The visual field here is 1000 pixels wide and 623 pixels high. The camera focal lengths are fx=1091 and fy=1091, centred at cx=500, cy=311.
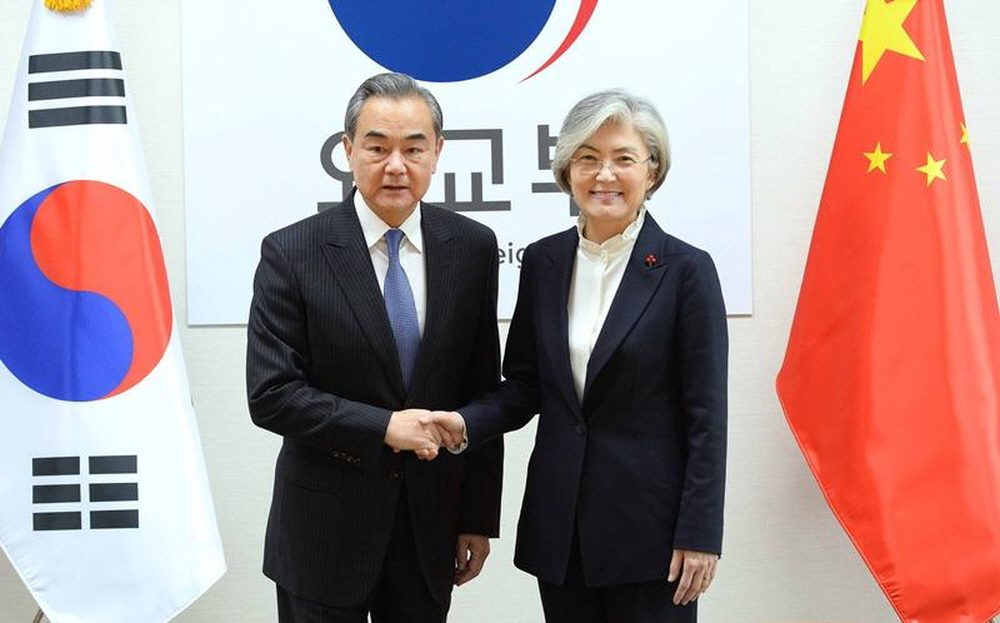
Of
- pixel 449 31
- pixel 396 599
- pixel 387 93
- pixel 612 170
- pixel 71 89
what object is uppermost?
pixel 449 31

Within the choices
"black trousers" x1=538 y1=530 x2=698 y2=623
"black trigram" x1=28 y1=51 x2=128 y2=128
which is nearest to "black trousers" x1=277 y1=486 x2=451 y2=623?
"black trousers" x1=538 y1=530 x2=698 y2=623

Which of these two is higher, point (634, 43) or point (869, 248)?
point (634, 43)

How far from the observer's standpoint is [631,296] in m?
1.89

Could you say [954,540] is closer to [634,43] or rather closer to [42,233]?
[634,43]

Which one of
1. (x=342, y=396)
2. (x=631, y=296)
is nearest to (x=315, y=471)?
(x=342, y=396)

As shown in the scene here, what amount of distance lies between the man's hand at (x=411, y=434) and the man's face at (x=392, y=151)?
0.37 meters

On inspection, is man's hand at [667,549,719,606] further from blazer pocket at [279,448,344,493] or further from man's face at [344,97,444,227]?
man's face at [344,97,444,227]

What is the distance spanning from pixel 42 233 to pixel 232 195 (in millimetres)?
528

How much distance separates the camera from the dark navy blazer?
1852mm

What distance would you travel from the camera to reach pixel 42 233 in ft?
8.71

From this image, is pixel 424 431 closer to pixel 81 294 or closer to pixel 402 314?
pixel 402 314

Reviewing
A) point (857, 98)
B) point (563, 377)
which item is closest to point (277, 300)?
point (563, 377)

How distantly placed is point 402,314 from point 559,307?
28cm

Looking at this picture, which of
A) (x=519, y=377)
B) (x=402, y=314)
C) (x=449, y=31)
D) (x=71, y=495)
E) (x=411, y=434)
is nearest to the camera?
(x=411, y=434)
